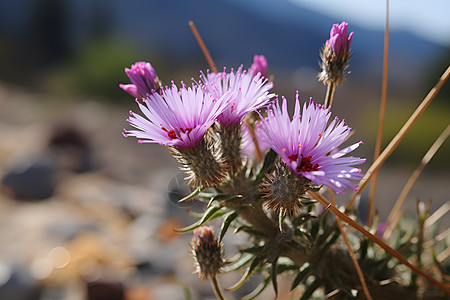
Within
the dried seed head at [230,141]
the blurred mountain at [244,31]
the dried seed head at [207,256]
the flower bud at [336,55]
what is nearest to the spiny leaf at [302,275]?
the dried seed head at [207,256]

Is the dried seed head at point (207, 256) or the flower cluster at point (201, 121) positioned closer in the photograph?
the flower cluster at point (201, 121)

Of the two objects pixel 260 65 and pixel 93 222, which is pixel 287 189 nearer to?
pixel 260 65

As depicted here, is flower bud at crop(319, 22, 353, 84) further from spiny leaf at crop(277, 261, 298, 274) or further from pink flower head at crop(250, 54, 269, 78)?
spiny leaf at crop(277, 261, 298, 274)

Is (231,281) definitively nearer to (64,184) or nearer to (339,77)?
(339,77)

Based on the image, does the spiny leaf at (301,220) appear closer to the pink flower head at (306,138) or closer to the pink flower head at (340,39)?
the pink flower head at (306,138)

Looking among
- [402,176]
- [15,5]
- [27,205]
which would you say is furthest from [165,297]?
[15,5]

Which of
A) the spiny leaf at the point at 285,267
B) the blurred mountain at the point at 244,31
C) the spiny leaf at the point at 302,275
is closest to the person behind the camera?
the spiny leaf at the point at 302,275
